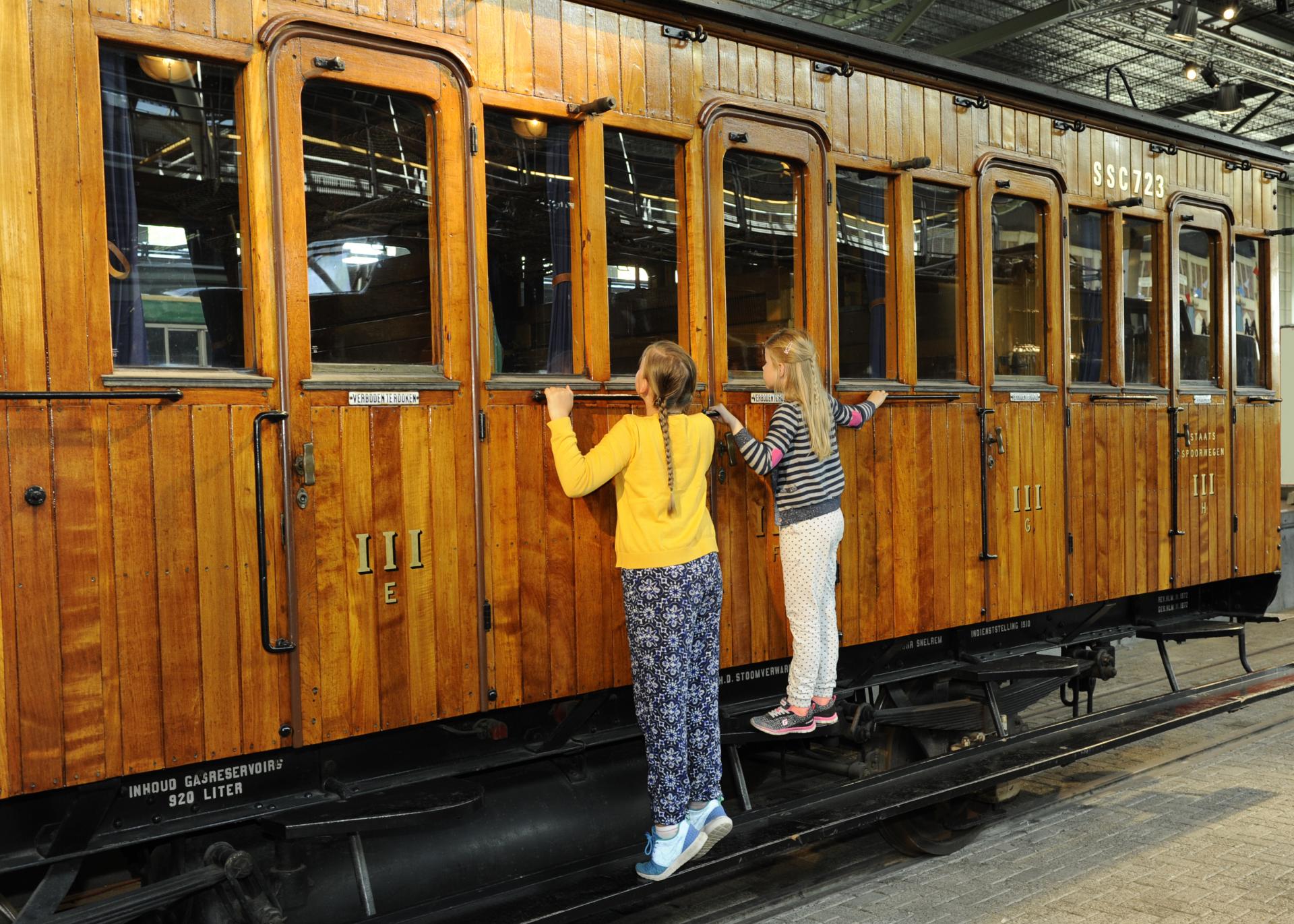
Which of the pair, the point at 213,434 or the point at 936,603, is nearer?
the point at 213,434

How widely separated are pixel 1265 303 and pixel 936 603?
12.2ft

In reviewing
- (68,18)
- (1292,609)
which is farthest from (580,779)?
(1292,609)

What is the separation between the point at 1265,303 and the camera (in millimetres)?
7344

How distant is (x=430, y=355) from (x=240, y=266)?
63cm

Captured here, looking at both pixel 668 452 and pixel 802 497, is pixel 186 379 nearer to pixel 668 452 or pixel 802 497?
pixel 668 452

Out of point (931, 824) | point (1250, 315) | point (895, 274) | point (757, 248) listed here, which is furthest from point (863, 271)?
point (1250, 315)

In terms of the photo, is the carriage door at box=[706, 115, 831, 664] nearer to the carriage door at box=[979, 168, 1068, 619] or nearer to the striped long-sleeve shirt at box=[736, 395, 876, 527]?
the striped long-sleeve shirt at box=[736, 395, 876, 527]

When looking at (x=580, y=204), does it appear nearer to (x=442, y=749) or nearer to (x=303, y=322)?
(x=303, y=322)

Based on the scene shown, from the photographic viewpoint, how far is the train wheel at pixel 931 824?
5.28 meters

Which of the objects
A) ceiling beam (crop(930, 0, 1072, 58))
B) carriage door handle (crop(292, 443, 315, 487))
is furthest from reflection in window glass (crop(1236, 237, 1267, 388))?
carriage door handle (crop(292, 443, 315, 487))

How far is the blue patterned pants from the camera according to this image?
12.4 ft

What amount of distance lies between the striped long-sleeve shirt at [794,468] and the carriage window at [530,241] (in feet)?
2.61

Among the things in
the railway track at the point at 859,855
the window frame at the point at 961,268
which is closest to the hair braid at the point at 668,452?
the railway track at the point at 859,855

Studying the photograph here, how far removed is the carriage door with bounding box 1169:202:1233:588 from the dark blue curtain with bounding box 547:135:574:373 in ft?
13.3
